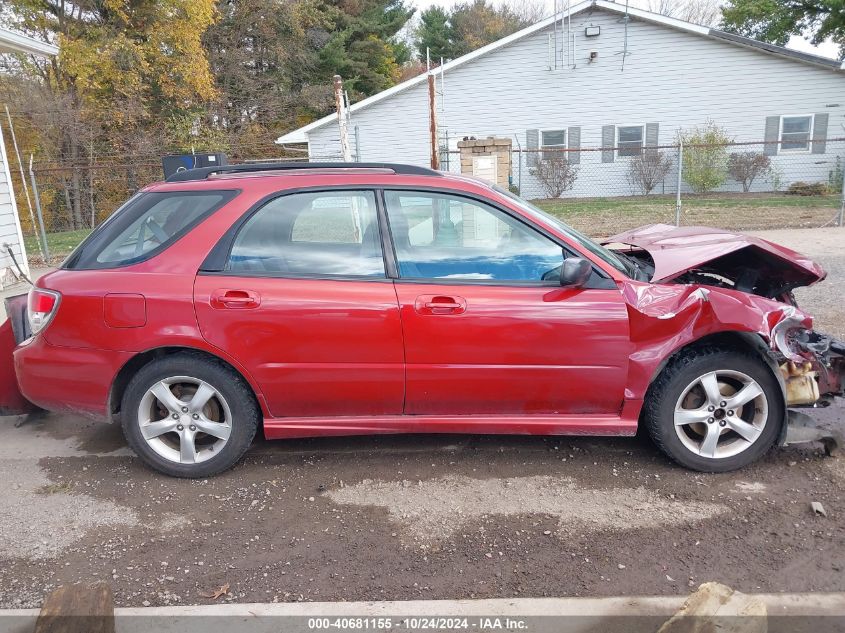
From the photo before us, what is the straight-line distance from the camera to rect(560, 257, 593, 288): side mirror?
3373 millimetres

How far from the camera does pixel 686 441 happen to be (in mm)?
3648

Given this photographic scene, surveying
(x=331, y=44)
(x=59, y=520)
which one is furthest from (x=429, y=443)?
(x=331, y=44)

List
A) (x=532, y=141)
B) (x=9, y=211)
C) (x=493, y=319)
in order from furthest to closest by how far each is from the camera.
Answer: (x=532, y=141) < (x=9, y=211) < (x=493, y=319)

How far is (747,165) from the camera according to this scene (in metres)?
19.9

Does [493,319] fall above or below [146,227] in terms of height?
below

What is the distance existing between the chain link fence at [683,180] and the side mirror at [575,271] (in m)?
12.6

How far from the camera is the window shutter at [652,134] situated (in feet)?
68.4

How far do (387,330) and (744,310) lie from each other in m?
1.89

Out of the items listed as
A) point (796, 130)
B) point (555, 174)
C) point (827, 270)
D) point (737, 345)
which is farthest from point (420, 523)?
point (796, 130)

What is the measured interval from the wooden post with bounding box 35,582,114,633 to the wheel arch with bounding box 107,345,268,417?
135 centimetres

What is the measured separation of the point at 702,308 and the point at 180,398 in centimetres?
290

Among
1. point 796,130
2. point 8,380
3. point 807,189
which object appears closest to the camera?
point 8,380

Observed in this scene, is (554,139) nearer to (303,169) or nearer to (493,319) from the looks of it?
(303,169)

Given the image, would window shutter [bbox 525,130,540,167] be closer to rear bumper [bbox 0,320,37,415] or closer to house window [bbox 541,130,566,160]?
house window [bbox 541,130,566,160]
